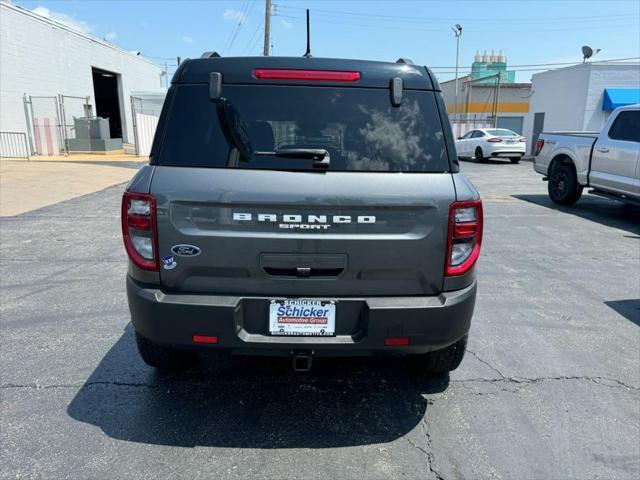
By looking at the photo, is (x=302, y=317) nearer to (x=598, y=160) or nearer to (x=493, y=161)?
(x=598, y=160)

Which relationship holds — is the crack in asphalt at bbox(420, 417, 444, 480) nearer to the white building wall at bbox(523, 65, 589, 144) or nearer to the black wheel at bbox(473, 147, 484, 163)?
the black wheel at bbox(473, 147, 484, 163)

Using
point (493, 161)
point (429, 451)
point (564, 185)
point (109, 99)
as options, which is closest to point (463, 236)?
point (429, 451)

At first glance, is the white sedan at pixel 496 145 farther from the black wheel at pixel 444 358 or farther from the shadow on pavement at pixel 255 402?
the shadow on pavement at pixel 255 402

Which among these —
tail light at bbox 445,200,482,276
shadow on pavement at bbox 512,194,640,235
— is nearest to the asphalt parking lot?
tail light at bbox 445,200,482,276

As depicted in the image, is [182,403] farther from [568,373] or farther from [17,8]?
[17,8]

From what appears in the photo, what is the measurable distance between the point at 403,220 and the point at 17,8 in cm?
2535

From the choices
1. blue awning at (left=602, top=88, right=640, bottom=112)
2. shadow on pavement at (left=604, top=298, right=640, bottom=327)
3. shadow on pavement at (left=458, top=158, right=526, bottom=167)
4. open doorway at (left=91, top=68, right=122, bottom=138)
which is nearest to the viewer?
shadow on pavement at (left=604, top=298, right=640, bottom=327)

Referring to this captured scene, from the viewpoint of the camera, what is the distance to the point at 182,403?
318cm

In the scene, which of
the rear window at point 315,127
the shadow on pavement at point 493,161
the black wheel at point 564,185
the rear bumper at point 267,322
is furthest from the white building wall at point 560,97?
the rear bumper at point 267,322

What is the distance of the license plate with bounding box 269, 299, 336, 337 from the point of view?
2.64 metres

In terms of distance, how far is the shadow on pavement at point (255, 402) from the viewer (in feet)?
9.44

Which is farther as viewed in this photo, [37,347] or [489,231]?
[489,231]

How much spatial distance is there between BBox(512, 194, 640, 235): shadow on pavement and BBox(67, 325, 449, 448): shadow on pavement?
7.53 metres

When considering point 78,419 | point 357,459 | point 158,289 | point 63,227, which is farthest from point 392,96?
point 63,227
